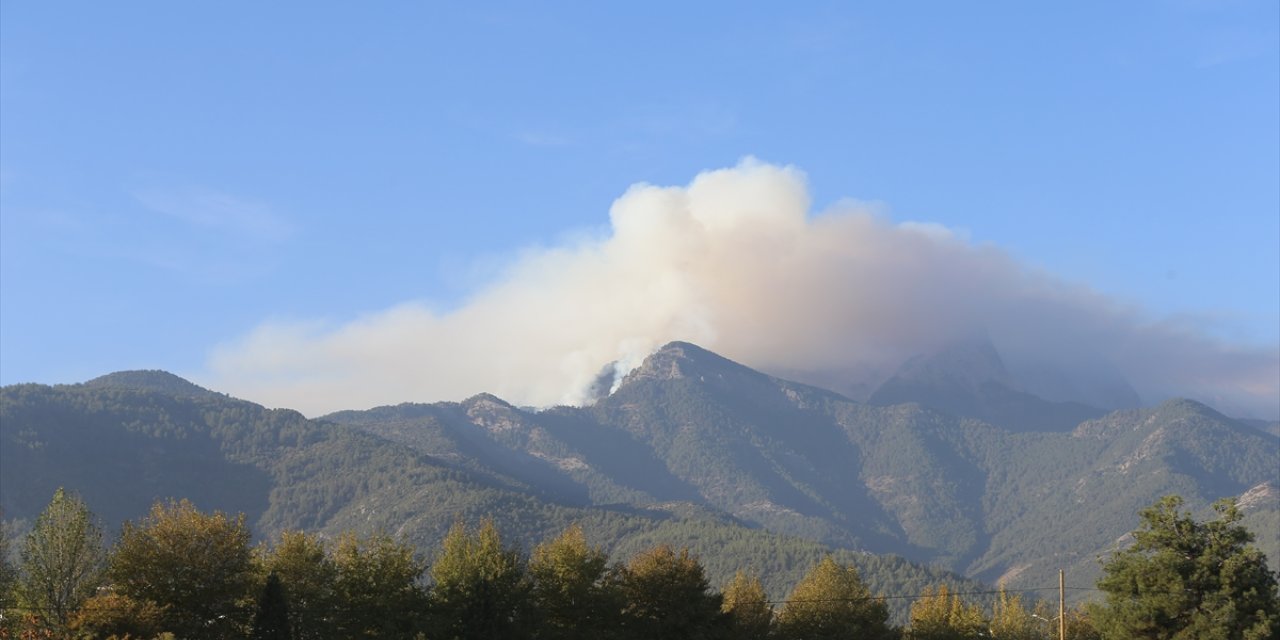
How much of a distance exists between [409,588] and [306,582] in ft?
28.5

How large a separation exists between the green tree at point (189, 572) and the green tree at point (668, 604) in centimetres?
3758

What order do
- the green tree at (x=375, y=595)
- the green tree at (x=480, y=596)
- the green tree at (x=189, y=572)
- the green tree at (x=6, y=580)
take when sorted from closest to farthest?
the green tree at (x=6, y=580) < the green tree at (x=189, y=572) < the green tree at (x=375, y=595) < the green tree at (x=480, y=596)

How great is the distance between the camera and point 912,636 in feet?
493

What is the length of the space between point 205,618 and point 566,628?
34.7m

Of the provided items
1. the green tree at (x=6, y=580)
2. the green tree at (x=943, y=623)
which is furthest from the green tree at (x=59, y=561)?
the green tree at (x=943, y=623)

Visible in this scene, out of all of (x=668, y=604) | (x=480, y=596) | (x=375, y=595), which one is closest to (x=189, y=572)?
(x=375, y=595)

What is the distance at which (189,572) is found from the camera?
293 ft

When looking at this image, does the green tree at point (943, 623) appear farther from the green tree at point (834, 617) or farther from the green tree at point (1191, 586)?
the green tree at point (1191, 586)

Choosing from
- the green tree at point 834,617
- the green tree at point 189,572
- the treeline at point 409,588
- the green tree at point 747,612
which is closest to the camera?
the treeline at point 409,588

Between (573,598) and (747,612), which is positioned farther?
(747,612)

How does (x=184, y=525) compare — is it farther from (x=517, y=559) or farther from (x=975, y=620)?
(x=975, y=620)

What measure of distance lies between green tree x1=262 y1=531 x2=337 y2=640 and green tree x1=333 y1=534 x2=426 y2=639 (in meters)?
0.81

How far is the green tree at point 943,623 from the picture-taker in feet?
499

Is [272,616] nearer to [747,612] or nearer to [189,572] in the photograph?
[189,572]
